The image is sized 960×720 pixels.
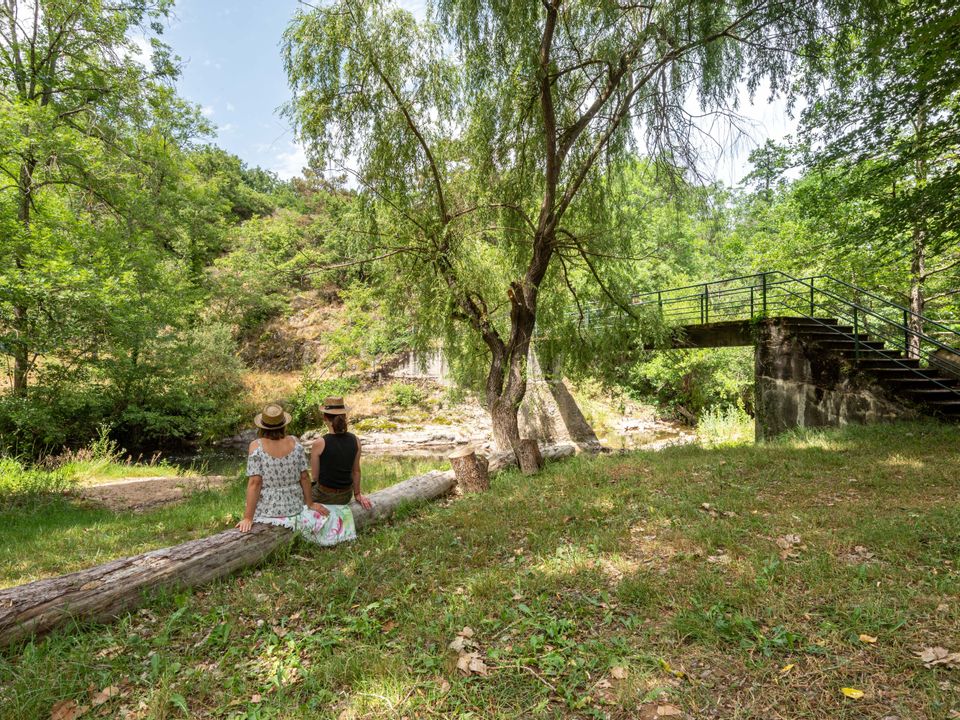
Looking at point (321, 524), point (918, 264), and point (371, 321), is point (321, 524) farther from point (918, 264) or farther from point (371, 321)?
point (918, 264)

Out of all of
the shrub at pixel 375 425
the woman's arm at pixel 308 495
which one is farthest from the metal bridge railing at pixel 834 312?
the shrub at pixel 375 425

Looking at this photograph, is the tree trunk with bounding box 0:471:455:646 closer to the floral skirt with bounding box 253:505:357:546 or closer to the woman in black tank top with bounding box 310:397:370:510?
the floral skirt with bounding box 253:505:357:546

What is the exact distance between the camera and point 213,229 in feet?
85.6

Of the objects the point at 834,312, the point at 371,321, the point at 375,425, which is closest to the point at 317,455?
the point at 371,321

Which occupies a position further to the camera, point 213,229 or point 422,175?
point 213,229

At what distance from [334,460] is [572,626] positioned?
10.3 ft

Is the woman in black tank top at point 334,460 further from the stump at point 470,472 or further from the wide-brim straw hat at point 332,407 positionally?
the stump at point 470,472

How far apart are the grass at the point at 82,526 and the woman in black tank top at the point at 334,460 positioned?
2.31m

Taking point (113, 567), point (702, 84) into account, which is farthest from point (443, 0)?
point (113, 567)

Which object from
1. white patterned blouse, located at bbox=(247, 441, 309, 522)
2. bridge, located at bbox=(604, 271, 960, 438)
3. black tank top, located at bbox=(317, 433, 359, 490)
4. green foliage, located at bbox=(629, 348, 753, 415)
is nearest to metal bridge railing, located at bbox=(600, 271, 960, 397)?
bridge, located at bbox=(604, 271, 960, 438)

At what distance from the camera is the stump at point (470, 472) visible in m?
8.01

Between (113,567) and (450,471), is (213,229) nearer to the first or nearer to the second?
(450,471)

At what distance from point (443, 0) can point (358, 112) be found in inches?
91.5

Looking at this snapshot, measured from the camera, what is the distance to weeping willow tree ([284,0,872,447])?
7.61 metres
